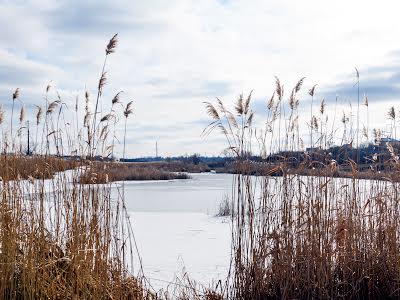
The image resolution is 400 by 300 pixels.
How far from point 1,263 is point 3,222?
0.39 meters

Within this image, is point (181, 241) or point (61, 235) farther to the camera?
point (181, 241)

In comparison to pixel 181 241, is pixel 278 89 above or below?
above

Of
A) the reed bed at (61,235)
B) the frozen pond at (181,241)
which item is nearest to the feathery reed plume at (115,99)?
the reed bed at (61,235)

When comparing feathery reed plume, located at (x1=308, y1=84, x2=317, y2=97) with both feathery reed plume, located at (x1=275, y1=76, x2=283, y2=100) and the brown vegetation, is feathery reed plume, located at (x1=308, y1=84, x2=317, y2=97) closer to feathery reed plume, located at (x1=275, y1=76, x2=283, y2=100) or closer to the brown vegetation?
feathery reed plume, located at (x1=275, y1=76, x2=283, y2=100)

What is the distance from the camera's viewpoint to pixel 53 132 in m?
3.65

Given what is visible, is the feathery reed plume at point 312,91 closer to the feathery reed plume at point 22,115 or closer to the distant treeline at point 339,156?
the distant treeline at point 339,156

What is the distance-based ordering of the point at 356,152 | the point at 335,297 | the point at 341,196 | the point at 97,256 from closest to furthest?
the point at 97,256 → the point at 335,297 → the point at 341,196 → the point at 356,152

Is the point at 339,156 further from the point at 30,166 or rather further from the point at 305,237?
the point at 30,166

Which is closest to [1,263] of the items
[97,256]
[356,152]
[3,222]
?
[3,222]

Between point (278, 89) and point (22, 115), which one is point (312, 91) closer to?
point (278, 89)

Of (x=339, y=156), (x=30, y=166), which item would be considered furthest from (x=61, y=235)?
(x=339, y=156)

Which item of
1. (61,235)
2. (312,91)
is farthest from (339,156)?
(61,235)

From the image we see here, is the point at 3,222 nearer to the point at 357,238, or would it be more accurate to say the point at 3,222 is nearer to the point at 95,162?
the point at 95,162

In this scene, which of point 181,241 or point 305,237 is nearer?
point 305,237
